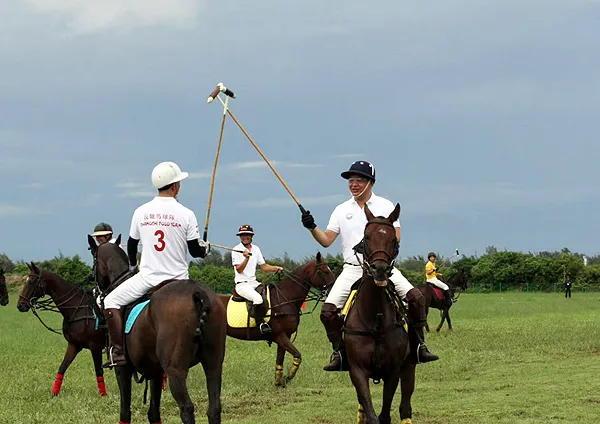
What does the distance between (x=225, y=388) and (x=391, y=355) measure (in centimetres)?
629

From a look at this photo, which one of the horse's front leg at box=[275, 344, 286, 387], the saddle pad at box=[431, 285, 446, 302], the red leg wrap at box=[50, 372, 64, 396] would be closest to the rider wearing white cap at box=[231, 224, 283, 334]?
the horse's front leg at box=[275, 344, 286, 387]

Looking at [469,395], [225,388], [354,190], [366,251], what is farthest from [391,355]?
[225,388]

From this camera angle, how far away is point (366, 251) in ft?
28.2

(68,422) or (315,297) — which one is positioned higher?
(315,297)

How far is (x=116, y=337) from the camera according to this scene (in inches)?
359

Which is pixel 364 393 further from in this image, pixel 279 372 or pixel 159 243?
pixel 279 372

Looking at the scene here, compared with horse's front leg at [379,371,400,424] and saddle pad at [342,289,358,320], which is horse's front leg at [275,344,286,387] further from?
saddle pad at [342,289,358,320]


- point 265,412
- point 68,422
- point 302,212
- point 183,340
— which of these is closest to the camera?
point 183,340

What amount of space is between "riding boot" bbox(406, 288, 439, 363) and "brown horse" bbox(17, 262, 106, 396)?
6.06 m

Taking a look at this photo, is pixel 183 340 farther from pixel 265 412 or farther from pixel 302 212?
pixel 265 412

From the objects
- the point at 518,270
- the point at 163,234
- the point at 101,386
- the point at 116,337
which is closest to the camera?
the point at 163,234

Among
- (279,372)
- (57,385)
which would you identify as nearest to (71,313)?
(57,385)

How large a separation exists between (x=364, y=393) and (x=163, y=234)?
248 centimetres

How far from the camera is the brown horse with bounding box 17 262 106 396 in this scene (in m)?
14.2
